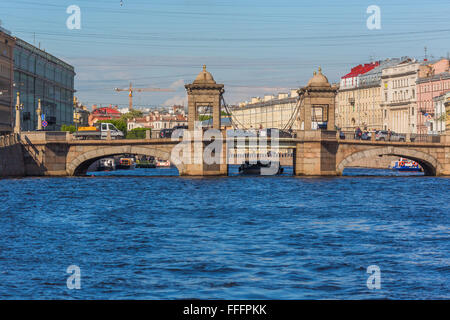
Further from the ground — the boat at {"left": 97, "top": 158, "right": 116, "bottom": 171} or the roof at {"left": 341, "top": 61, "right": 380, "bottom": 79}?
the roof at {"left": 341, "top": 61, "right": 380, "bottom": 79}

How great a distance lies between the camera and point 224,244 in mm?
25469

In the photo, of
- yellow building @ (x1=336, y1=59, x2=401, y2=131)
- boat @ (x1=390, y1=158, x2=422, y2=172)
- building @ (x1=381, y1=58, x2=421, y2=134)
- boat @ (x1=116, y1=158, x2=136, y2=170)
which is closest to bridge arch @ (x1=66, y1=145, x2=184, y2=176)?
boat @ (x1=390, y1=158, x2=422, y2=172)

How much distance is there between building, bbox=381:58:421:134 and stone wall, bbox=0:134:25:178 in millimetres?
75686

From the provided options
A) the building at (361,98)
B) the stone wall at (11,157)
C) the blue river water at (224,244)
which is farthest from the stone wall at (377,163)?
the blue river water at (224,244)

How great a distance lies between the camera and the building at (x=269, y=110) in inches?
6289

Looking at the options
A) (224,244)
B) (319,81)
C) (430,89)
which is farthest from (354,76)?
(224,244)

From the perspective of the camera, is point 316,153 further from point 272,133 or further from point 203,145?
point 203,145

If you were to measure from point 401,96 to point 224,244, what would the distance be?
4367 inches

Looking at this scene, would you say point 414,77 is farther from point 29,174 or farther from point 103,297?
point 103,297

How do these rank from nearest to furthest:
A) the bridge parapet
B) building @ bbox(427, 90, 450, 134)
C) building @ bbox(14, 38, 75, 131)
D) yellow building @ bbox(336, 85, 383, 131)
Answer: the bridge parapet → building @ bbox(14, 38, 75, 131) → building @ bbox(427, 90, 450, 134) → yellow building @ bbox(336, 85, 383, 131)

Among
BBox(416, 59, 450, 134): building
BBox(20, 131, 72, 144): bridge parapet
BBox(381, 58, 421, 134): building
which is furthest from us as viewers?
BBox(381, 58, 421, 134): building

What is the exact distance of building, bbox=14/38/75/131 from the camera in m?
92.6

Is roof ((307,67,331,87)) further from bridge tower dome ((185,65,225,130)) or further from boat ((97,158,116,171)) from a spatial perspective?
boat ((97,158,116,171))
